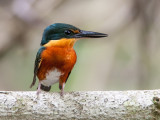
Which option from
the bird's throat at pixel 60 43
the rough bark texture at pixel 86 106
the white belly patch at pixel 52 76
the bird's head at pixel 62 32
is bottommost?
the rough bark texture at pixel 86 106

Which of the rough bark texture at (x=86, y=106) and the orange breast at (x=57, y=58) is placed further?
the orange breast at (x=57, y=58)

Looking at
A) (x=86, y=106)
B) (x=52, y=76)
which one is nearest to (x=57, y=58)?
(x=52, y=76)

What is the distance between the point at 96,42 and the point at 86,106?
276 cm

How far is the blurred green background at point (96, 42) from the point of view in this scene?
5355 millimetres

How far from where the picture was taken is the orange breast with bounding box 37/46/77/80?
358 cm

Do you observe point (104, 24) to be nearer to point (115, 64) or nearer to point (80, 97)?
point (115, 64)

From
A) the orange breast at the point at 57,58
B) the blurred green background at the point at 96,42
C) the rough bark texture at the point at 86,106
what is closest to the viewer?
the rough bark texture at the point at 86,106

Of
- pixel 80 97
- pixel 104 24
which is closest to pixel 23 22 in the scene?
pixel 104 24

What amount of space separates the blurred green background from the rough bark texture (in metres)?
2.00

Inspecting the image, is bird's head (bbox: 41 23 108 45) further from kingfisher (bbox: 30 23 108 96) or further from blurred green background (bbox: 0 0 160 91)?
blurred green background (bbox: 0 0 160 91)

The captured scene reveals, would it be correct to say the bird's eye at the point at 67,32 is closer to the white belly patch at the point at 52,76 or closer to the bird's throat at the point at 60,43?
the bird's throat at the point at 60,43

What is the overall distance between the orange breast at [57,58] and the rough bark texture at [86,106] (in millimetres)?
450

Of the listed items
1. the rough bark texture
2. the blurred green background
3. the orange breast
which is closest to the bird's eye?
the orange breast

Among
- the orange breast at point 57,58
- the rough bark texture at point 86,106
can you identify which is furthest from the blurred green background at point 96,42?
the rough bark texture at point 86,106
